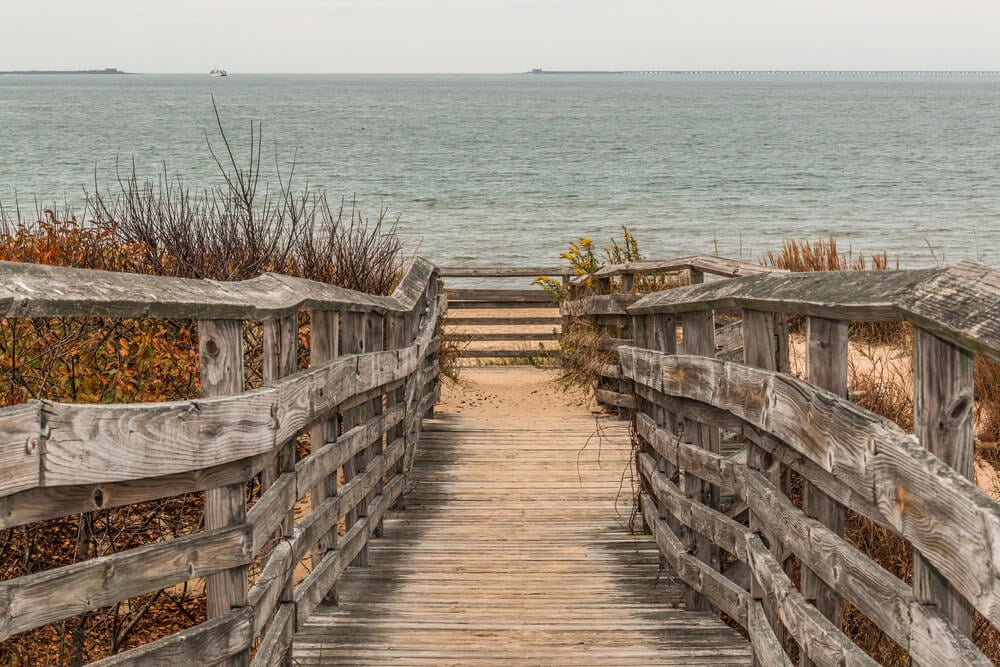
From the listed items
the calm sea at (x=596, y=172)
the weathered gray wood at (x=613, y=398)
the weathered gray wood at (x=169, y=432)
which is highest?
the calm sea at (x=596, y=172)

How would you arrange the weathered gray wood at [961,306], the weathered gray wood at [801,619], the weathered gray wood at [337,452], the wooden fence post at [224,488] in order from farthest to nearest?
the weathered gray wood at [337,452]
the wooden fence post at [224,488]
the weathered gray wood at [801,619]
the weathered gray wood at [961,306]

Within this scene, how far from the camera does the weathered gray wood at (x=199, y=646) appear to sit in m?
2.80

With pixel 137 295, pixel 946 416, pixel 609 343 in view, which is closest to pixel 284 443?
pixel 137 295

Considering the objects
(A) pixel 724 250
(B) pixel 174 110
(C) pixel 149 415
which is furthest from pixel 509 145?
(C) pixel 149 415

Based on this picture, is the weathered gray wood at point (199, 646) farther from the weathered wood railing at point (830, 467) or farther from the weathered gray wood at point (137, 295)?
the weathered wood railing at point (830, 467)

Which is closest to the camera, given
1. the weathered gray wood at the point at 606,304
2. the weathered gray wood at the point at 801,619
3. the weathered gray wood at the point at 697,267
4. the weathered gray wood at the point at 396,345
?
the weathered gray wood at the point at 801,619

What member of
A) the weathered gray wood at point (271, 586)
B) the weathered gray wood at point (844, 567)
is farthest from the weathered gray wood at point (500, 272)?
the weathered gray wood at point (271, 586)

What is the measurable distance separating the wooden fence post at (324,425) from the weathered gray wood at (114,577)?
1.42 metres

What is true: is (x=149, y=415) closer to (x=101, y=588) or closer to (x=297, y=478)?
(x=101, y=588)

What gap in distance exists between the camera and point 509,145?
7300 centimetres

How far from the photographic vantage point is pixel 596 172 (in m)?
55.9

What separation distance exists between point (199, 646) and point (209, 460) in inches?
21.0

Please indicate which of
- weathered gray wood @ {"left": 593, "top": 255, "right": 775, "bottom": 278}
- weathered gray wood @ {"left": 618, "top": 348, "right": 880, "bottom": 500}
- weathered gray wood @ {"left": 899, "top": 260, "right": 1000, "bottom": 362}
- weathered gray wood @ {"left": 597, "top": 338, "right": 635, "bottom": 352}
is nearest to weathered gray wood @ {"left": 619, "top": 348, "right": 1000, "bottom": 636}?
weathered gray wood @ {"left": 618, "top": 348, "right": 880, "bottom": 500}

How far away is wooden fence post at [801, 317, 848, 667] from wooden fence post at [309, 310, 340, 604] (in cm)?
210
